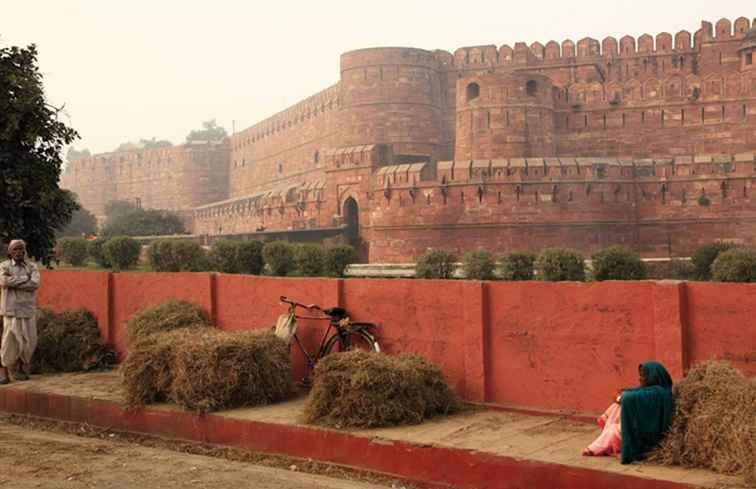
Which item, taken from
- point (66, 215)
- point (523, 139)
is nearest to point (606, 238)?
point (523, 139)

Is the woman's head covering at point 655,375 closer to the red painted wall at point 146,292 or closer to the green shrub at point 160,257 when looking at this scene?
the red painted wall at point 146,292

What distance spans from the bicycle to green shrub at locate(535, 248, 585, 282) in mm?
10929

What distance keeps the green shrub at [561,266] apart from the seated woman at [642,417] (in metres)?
12.9

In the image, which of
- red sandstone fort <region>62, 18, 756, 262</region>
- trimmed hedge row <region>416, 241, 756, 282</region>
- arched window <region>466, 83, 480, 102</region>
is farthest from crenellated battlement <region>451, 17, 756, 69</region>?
trimmed hedge row <region>416, 241, 756, 282</region>

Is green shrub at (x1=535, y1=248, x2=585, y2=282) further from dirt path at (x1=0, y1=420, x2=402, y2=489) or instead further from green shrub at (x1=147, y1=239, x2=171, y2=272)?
dirt path at (x1=0, y1=420, x2=402, y2=489)

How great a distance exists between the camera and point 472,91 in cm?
2816

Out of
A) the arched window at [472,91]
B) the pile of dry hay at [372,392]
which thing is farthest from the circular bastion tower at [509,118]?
the pile of dry hay at [372,392]

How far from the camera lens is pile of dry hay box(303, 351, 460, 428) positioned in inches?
236

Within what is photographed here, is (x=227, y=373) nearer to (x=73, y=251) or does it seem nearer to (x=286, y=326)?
(x=286, y=326)

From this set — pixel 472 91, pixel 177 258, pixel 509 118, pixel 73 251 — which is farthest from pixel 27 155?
pixel 472 91

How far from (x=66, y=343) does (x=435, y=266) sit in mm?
11453

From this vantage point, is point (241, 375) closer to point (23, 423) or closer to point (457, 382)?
point (457, 382)

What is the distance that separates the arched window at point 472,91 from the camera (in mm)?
27938

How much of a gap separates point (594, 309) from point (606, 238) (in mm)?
18769
